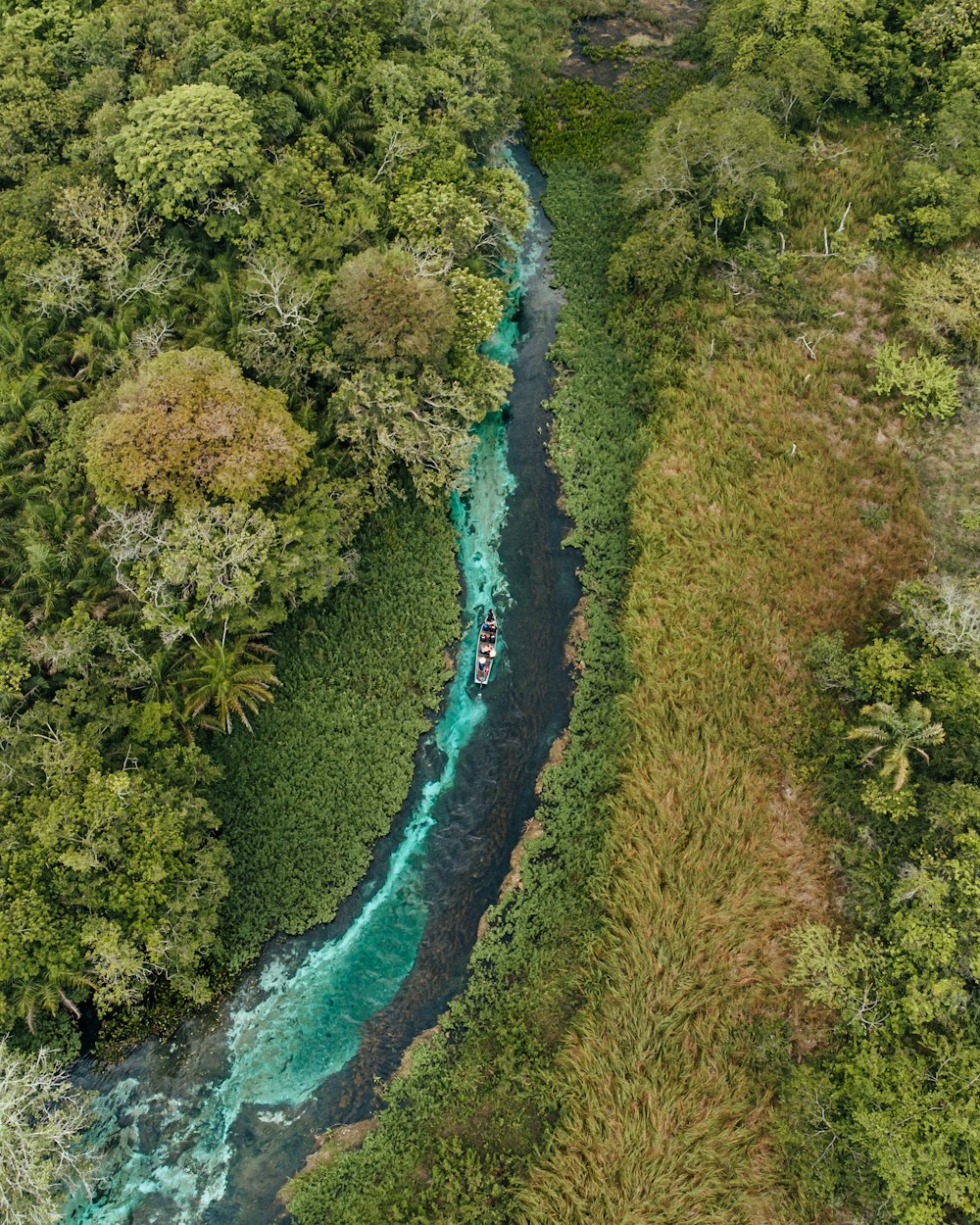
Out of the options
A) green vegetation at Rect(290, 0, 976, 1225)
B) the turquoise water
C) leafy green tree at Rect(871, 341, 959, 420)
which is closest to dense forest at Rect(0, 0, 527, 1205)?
the turquoise water

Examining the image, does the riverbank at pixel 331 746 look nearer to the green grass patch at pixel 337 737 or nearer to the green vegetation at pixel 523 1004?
the green grass patch at pixel 337 737

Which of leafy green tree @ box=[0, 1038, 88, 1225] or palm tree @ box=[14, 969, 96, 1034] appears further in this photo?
palm tree @ box=[14, 969, 96, 1034]

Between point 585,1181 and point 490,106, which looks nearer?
point 585,1181

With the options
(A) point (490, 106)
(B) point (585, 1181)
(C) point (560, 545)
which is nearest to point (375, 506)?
(C) point (560, 545)

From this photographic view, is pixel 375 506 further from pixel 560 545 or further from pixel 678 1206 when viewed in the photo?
pixel 678 1206

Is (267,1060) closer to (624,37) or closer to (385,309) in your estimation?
(385,309)

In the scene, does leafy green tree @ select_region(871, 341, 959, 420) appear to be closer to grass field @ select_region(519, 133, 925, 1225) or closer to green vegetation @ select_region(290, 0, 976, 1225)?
green vegetation @ select_region(290, 0, 976, 1225)

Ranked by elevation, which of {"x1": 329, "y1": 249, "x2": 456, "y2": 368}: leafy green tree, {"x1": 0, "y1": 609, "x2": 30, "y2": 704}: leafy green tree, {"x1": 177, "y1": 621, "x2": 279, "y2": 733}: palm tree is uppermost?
{"x1": 329, "y1": 249, "x2": 456, "y2": 368}: leafy green tree

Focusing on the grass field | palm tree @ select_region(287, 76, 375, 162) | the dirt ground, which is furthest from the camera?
the dirt ground
